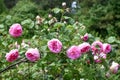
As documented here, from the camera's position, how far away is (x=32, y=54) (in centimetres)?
246

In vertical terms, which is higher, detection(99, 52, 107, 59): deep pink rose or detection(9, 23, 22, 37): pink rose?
detection(9, 23, 22, 37): pink rose

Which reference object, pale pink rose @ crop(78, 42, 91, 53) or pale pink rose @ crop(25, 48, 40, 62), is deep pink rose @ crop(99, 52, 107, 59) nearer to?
pale pink rose @ crop(78, 42, 91, 53)

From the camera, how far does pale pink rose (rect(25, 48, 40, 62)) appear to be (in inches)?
97.2

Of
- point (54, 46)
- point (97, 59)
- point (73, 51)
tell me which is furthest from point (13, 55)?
point (97, 59)

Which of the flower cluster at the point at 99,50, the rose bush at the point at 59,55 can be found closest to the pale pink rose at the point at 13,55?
the rose bush at the point at 59,55

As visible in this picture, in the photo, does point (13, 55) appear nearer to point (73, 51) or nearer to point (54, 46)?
point (54, 46)

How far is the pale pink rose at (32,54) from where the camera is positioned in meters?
2.47

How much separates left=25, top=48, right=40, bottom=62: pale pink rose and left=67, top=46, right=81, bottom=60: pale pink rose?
0.19 metres

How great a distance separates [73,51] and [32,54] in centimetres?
25

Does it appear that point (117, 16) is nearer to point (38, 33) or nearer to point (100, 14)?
Answer: point (100, 14)

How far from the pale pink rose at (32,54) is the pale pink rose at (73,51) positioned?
190 mm

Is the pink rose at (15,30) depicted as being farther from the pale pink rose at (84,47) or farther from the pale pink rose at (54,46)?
the pale pink rose at (84,47)

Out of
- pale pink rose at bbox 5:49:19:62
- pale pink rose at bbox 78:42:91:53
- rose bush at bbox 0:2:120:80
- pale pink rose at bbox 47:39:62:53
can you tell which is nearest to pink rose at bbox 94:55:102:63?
rose bush at bbox 0:2:120:80

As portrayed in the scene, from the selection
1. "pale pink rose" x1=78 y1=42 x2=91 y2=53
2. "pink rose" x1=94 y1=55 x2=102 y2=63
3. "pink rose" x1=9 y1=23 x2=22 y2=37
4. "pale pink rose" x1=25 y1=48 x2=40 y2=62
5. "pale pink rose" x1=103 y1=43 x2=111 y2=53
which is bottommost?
"pale pink rose" x1=25 y1=48 x2=40 y2=62
